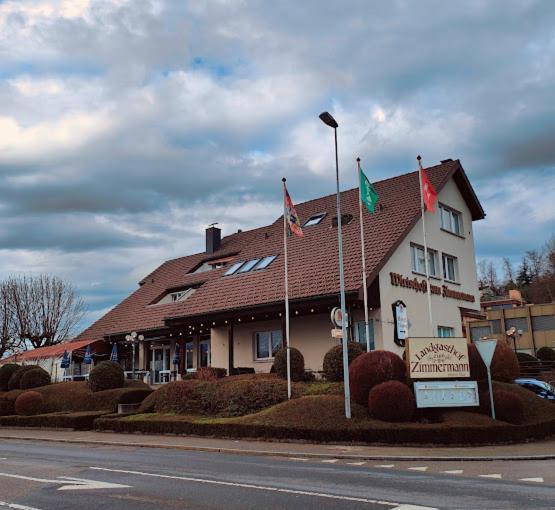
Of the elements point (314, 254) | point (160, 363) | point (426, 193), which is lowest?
point (160, 363)

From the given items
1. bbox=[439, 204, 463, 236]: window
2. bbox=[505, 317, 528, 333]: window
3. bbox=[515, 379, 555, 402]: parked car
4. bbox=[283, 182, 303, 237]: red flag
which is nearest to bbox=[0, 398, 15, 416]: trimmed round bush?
bbox=[283, 182, 303, 237]: red flag

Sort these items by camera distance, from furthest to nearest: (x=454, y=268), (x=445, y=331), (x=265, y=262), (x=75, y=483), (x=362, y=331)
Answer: (x=454, y=268) → (x=265, y=262) → (x=445, y=331) → (x=362, y=331) → (x=75, y=483)

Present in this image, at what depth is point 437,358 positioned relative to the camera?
61.1ft

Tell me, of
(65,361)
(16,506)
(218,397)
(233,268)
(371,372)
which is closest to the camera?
(16,506)

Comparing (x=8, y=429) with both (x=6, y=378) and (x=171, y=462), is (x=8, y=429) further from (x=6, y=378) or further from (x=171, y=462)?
(x=171, y=462)

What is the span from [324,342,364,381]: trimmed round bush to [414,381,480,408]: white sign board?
3.32 metres

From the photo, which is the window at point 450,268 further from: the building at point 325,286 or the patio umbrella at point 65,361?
the patio umbrella at point 65,361

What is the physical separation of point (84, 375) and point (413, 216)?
74.0 ft

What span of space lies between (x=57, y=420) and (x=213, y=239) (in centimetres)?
1676

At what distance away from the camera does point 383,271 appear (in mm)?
24328

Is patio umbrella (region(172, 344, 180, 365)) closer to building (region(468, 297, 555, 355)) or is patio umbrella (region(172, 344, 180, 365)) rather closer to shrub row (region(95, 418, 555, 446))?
shrub row (region(95, 418, 555, 446))

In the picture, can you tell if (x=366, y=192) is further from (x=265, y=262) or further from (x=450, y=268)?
(x=450, y=268)

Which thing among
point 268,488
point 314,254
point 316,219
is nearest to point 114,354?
point 316,219

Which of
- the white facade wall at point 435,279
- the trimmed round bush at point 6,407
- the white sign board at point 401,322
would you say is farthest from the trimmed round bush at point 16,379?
the white sign board at point 401,322
